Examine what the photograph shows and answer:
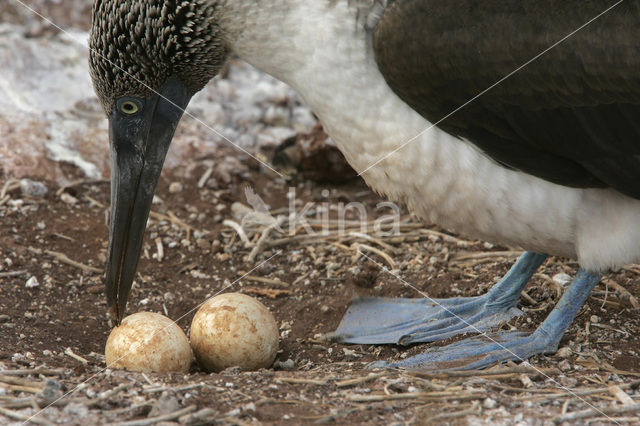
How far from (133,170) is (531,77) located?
7.07ft

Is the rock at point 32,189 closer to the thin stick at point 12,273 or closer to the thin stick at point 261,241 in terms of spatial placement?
the thin stick at point 12,273

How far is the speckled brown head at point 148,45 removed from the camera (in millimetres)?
4238

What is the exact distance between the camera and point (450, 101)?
380 centimetres

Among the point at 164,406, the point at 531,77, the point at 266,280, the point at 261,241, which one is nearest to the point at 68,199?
the point at 261,241

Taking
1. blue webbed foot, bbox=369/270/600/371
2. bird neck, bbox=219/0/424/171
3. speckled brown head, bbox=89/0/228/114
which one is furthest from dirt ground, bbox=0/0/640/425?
speckled brown head, bbox=89/0/228/114

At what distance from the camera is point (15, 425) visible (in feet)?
10.6

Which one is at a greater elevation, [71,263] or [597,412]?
[597,412]

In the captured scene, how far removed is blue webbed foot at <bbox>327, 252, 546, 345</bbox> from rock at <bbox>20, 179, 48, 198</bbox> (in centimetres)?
254

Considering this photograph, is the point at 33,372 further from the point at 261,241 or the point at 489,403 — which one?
the point at 261,241

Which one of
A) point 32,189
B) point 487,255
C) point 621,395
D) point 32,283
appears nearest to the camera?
point 621,395

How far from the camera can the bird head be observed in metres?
4.26

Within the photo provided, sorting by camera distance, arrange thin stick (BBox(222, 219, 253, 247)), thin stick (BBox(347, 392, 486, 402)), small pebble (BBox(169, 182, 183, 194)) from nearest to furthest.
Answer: thin stick (BBox(347, 392, 486, 402))
thin stick (BBox(222, 219, 253, 247))
small pebble (BBox(169, 182, 183, 194))

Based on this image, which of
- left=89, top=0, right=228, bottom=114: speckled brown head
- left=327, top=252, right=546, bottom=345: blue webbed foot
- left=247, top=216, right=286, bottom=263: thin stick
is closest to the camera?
left=89, top=0, right=228, bottom=114: speckled brown head

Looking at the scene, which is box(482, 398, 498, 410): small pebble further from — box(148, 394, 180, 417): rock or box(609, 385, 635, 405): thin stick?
box(148, 394, 180, 417): rock
